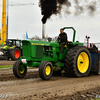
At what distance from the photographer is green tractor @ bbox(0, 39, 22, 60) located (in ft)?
64.8

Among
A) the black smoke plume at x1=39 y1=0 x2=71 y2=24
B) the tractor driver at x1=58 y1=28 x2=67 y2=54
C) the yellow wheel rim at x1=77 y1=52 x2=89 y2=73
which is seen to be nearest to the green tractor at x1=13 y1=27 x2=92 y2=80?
the yellow wheel rim at x1=77 y1=52 x2=89 y2=73

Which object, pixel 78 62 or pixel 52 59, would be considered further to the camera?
pixel 78 62

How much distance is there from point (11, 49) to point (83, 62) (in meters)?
12.0

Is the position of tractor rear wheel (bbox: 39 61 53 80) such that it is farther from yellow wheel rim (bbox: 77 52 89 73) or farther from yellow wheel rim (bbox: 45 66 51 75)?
yellow wheel rim (bbox: 77 52 89 73)

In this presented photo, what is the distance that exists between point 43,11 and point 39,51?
5131mm

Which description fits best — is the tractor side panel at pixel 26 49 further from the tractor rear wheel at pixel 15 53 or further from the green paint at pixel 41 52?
the tractor rear wheel at pixel 15 53

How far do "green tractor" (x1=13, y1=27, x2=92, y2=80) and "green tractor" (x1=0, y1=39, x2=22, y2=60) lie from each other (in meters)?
11.7

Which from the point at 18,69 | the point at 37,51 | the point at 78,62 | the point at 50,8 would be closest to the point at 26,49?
the point at 37,51

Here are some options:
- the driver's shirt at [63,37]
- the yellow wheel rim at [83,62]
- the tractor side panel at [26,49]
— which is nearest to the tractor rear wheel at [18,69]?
the tractor side panel at [26,49]

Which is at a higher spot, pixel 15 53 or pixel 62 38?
pixel 62 38

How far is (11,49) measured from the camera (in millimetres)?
19891

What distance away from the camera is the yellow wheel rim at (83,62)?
8758mm

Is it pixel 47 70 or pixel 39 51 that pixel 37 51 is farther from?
pixel 47 70

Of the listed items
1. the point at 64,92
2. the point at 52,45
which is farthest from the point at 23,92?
the point at 52,45
